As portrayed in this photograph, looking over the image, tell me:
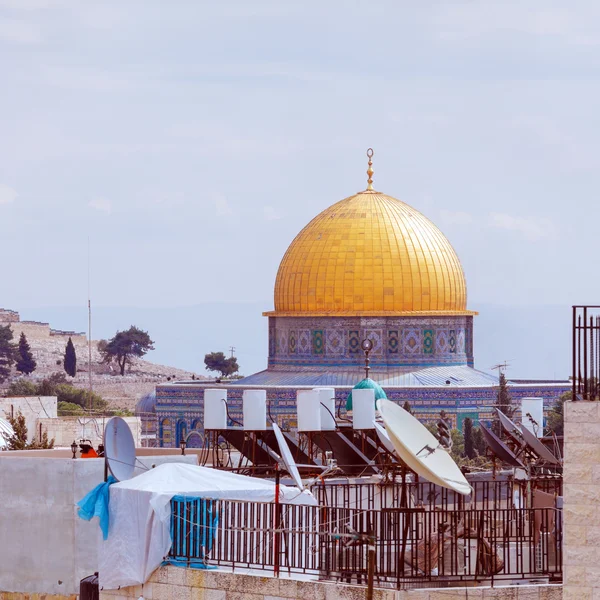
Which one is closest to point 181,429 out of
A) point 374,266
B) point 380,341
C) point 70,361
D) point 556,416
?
point 380,341

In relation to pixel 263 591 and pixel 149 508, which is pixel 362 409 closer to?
pixel 149 508

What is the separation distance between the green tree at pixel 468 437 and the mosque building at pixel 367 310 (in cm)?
171

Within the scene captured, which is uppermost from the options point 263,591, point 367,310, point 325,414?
point 367,310

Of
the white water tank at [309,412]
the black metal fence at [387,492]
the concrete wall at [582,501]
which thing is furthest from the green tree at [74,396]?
the concrete wall at [582,501]

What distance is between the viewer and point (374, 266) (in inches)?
1804

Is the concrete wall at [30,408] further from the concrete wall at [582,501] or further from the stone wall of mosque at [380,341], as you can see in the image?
the concrete wall at [582,501]

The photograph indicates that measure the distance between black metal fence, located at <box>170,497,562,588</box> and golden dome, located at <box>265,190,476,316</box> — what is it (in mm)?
32954

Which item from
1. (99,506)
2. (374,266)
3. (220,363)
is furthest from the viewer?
(220,363)

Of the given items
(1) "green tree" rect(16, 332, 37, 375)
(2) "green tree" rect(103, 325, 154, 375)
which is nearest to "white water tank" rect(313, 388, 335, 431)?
(1) "green tree" rect(16, 332, 37, 375)

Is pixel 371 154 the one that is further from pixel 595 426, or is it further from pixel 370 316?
pixel 595 426

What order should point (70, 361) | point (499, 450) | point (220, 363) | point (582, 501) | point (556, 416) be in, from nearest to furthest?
point (582, 501) → point (499, 450) → point (556, 416) → point (220, 363) → point (70, 361)

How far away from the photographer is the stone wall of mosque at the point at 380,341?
45062mm

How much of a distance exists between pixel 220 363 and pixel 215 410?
245 feet

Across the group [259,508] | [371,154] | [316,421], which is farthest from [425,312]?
[259,508]
